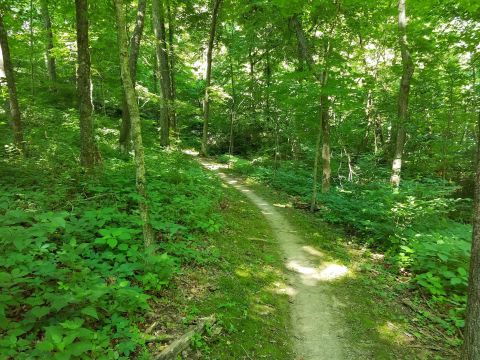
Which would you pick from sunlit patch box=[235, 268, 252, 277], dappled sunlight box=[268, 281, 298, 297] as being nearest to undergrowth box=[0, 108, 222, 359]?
sunlit patch box=[235, 268, 252, 277]

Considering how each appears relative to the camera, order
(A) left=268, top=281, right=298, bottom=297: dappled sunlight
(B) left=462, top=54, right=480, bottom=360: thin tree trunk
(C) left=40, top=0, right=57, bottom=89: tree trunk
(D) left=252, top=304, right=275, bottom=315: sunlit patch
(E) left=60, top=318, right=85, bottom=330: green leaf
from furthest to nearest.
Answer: (C) left=40, top=0, right=57, bottom=89: tree trunk → (A) left=268, top=281, right=298, bottom=297: dappled sunlight → (D) left=252, top=304, right=275, bottom=315: sunlit patch → (B) left=462, top=54, right=480, bottom=360: thin tree trunk → (E) left=60, top=318, right=85, bottom=330: green leaf

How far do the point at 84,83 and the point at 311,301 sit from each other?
6.70m

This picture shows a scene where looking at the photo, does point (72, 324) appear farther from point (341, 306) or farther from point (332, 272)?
point (332, 272)

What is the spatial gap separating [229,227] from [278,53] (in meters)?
13.2

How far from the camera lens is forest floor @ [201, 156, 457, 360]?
172 inches

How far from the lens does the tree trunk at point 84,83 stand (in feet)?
22.3

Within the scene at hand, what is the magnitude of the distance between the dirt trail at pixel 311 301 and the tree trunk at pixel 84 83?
17.0 feet

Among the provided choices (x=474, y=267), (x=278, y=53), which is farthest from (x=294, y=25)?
(x=474, y=267)

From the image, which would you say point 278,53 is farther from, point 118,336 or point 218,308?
point 118,336

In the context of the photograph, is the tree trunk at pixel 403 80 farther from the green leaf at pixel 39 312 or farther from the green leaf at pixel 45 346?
the green leaf at pixel 45 346

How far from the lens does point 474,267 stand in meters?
3.56

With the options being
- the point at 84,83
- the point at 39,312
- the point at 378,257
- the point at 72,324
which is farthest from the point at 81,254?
the point at 378,257

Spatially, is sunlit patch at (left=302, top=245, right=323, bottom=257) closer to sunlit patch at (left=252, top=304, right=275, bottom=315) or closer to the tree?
sunlit patch at (left=252, top=304, right=275, bottom=315)

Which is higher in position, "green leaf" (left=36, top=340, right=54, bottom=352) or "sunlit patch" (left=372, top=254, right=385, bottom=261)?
"green leaf" (left=36, top=340, right=54, bottom=352)
